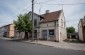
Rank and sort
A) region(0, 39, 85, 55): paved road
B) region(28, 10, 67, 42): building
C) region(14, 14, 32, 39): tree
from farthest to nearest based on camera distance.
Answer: region(14, 14, 32, 39): tree → region(28, 10, 67, 42): building → region(0, 39, 85, 55): paved road

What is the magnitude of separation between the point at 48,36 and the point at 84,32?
877 cm

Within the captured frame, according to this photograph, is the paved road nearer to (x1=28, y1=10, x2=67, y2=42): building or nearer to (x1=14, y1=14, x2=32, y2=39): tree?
(x1=28, y1=10, x2=67, y2=42): building

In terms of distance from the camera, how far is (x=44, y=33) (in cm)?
3020

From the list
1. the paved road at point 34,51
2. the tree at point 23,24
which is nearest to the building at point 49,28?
the tree at point 23,24

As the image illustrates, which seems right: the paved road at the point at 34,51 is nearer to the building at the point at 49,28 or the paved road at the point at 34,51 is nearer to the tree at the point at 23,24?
the building at the point at 49,28

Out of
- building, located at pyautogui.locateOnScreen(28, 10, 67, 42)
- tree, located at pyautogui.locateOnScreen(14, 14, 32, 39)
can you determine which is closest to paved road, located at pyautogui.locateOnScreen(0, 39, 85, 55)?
building, located at pyautogui.locateOnScreen(28, 10, 67, 42)

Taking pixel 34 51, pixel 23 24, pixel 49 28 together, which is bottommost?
pixel 34 51

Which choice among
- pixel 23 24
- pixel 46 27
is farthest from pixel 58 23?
pixel 23 24

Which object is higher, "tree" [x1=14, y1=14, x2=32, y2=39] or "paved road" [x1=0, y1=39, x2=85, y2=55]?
"tree" [x1=14, y1=14, x2=32, y2=39]

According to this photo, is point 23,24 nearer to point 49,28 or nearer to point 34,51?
point 49,28

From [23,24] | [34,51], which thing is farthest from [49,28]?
[34,51]

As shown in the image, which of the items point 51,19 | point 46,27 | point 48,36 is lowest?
point 48,36

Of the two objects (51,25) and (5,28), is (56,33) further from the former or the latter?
(5,28)

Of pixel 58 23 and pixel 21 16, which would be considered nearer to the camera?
pixel 58 23
